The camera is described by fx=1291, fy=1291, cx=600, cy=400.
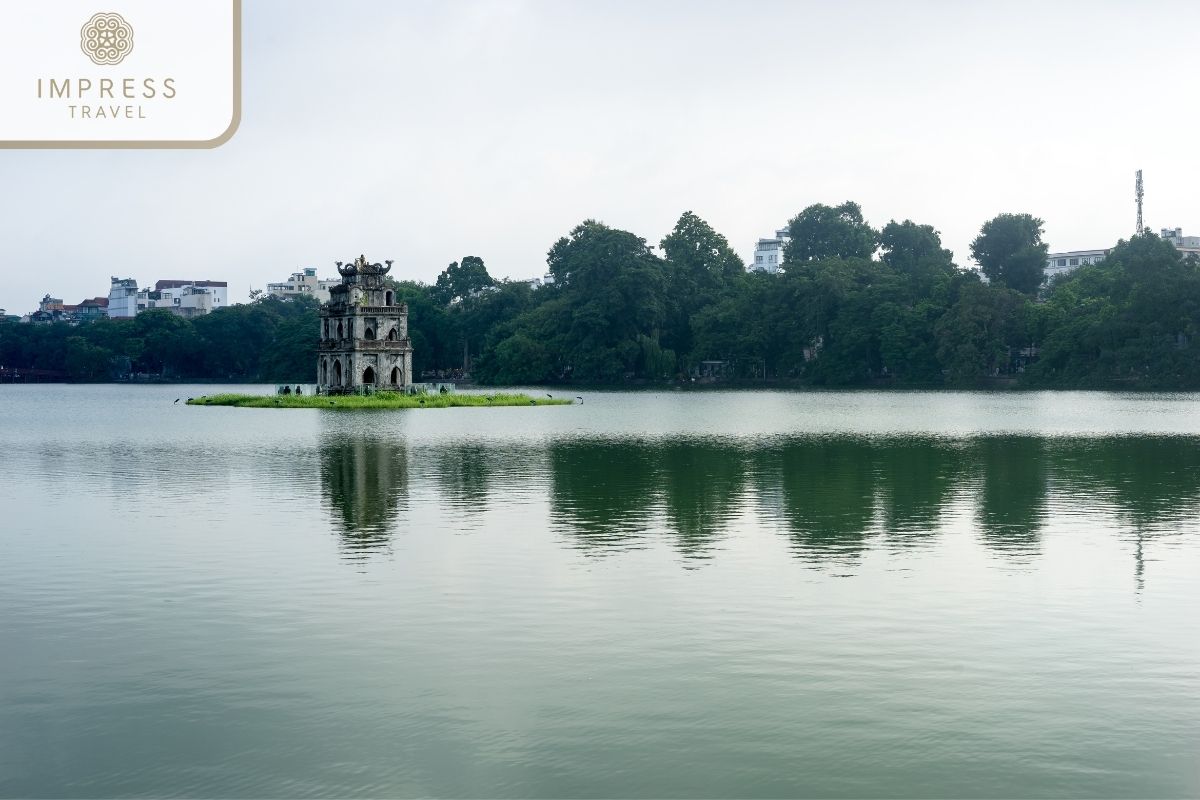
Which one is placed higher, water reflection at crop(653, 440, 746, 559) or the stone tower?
the stone tower

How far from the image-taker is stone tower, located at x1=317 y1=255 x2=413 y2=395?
10538 cm

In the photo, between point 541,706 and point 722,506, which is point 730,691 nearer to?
point 541,706

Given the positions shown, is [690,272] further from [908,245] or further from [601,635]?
[601,635]

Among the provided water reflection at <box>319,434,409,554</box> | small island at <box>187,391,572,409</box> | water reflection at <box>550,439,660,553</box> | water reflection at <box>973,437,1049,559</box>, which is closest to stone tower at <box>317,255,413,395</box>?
small island at <box>187,391,572,409</box>

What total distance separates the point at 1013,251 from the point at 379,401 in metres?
101

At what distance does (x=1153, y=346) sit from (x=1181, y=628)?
121 m

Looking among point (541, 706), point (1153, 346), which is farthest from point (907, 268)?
point (541, 706)

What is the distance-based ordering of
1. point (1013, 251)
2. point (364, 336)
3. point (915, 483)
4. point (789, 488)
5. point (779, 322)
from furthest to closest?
point (1013, 251) → point (779, 322) → point (364, 336) → point (915, 483) → point (789, 488)

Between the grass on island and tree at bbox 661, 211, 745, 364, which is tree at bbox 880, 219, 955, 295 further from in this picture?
the grass on island

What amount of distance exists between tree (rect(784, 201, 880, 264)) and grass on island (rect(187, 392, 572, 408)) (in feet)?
284

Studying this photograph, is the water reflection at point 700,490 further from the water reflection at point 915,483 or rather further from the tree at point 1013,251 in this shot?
the tree at point 1013,251

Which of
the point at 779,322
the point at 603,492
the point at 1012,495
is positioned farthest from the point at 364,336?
the point at 1012,495

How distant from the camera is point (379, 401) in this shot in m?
99.0

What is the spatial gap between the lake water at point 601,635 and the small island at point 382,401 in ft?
190
